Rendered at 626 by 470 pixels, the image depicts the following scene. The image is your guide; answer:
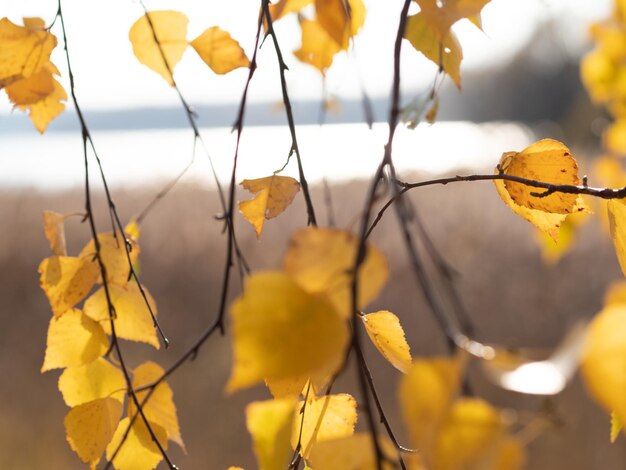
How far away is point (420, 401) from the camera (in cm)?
14

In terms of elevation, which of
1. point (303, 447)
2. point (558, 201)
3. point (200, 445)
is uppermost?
point (558, 201)

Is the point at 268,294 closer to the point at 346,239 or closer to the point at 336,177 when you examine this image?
the point at 346,239

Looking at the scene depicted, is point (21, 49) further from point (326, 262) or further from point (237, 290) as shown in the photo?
point (237, 290)

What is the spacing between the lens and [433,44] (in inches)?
11.6

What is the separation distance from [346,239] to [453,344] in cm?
3

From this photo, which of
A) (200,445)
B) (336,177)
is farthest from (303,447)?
(336,177)

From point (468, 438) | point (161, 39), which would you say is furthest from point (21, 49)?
point (468, 438)

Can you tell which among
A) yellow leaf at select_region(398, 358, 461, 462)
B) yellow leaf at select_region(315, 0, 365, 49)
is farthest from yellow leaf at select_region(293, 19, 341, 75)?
yellow leaf at select_region(398, 358, 461, 462)

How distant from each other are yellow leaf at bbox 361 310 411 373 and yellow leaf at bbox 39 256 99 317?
129 mm

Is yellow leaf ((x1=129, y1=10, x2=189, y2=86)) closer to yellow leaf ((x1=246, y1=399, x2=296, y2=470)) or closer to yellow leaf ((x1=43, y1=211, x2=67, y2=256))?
yellow leaf ((x1=43, y1=211, x2=67, y2=256))

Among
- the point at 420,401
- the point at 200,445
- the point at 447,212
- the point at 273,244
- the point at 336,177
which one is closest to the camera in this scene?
the point at 420,401

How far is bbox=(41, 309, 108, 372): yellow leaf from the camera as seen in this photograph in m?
0.33

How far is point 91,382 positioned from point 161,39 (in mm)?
171

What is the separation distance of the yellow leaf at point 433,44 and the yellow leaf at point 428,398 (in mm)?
172
